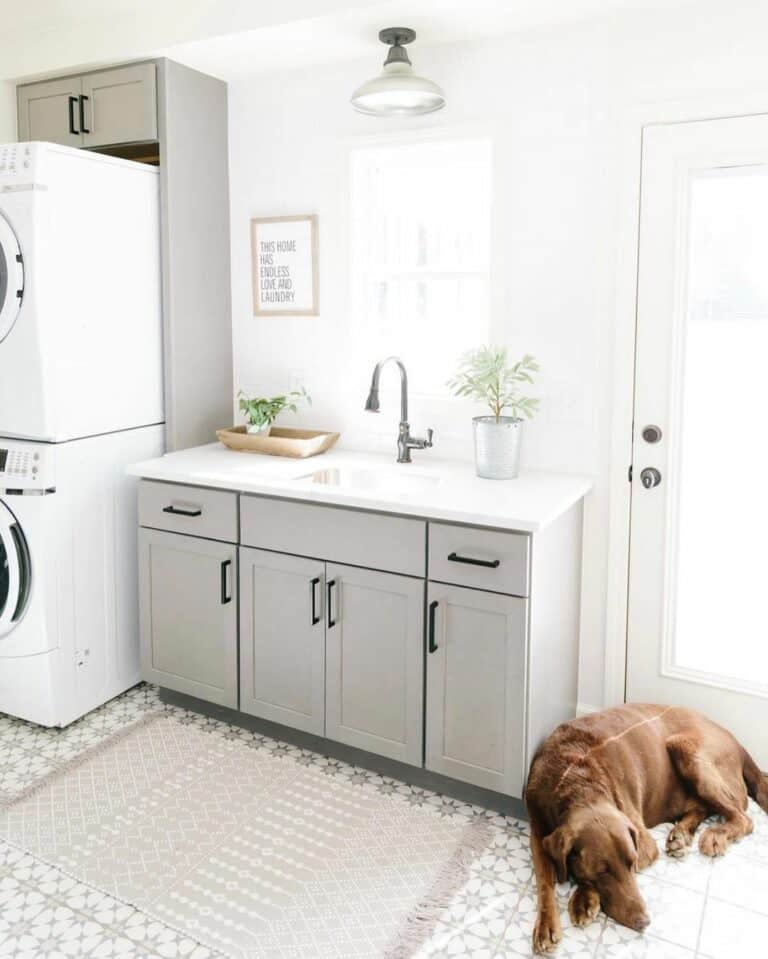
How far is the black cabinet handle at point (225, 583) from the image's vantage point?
9.18 feet

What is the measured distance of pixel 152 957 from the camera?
189 centimetres

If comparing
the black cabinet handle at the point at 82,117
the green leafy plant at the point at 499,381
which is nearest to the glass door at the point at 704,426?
the green leafy plant at the point at 499,381

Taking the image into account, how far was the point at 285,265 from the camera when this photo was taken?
10.9ft

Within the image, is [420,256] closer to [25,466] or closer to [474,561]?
[474,561]

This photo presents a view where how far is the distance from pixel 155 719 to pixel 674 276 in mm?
2299

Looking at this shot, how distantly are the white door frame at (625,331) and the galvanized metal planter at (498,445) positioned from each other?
329mm

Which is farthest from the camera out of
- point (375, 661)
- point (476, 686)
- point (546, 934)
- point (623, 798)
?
point (375, 661)

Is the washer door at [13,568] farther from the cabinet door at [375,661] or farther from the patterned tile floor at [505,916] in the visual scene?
the cabinet door at [375,661]

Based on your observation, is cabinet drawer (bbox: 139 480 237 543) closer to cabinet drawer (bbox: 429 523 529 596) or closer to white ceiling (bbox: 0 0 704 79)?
cabinet drawer (bbox: 429 523 529 596)

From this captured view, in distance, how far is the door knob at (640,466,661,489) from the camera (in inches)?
106

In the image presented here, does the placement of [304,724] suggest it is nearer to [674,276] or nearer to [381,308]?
[381,308]

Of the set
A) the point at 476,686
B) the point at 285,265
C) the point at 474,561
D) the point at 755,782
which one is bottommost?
the point at 755,782

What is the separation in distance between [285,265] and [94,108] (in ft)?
3.01

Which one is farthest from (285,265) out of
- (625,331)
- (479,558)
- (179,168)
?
(479,558)
